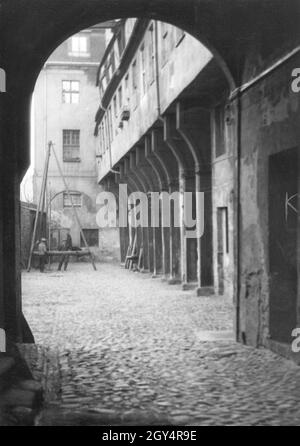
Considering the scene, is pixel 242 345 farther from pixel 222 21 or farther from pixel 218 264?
pixel 218 264

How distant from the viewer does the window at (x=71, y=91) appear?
35.9 metres

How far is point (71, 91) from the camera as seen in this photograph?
35.9 meters

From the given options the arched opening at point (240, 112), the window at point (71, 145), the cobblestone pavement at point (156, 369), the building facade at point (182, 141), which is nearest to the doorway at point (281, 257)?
the arched opening at point (240, 112)

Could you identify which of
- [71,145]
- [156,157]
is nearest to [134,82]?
[156,157]

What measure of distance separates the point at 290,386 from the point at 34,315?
22.0 ft

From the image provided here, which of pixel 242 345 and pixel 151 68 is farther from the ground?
pixel 151 68

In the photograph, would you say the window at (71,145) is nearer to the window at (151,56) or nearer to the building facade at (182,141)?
the building facade at (182,141)

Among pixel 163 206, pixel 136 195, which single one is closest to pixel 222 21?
pixel 163 206

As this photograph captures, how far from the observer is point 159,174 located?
20141 mm

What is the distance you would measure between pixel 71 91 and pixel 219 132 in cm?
2310

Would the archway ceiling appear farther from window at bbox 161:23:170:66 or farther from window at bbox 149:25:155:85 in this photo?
window at bbox 149:25:155:85

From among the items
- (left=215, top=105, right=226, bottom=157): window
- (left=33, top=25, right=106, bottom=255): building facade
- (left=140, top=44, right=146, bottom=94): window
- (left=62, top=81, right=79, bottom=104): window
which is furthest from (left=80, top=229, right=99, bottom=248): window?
(left=215, top=105, right=226, bottom=157): window

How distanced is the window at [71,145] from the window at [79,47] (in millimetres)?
4525

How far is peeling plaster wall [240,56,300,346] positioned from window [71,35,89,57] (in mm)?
29676
